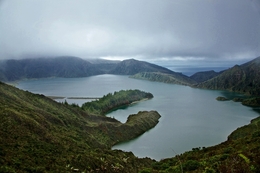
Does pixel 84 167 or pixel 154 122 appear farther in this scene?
pixel 154 122

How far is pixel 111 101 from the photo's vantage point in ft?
368

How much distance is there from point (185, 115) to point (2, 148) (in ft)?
251

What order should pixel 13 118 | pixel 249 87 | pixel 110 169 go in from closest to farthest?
pixel 110 169, pixel 13 118, pixel 249 87

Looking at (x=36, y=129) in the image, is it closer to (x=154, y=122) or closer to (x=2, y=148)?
(x=2, y=148)

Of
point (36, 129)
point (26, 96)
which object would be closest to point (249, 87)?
point (26, 96)

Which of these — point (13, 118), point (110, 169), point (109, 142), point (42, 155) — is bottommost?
point (109, 142)

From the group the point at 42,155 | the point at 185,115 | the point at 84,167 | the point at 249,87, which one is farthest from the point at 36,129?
the point at 249,87

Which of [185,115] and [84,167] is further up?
[84,167]

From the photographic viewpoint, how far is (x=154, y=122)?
7744cm

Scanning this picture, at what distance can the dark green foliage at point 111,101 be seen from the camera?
93.1 metres

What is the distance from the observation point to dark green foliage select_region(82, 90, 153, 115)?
9311 centimetres

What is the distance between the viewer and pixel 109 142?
54.5 m

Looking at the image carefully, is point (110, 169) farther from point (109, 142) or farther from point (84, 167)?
point (109, 142)

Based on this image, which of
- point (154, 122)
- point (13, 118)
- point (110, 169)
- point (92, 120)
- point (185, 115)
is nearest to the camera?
point (110, 169)
